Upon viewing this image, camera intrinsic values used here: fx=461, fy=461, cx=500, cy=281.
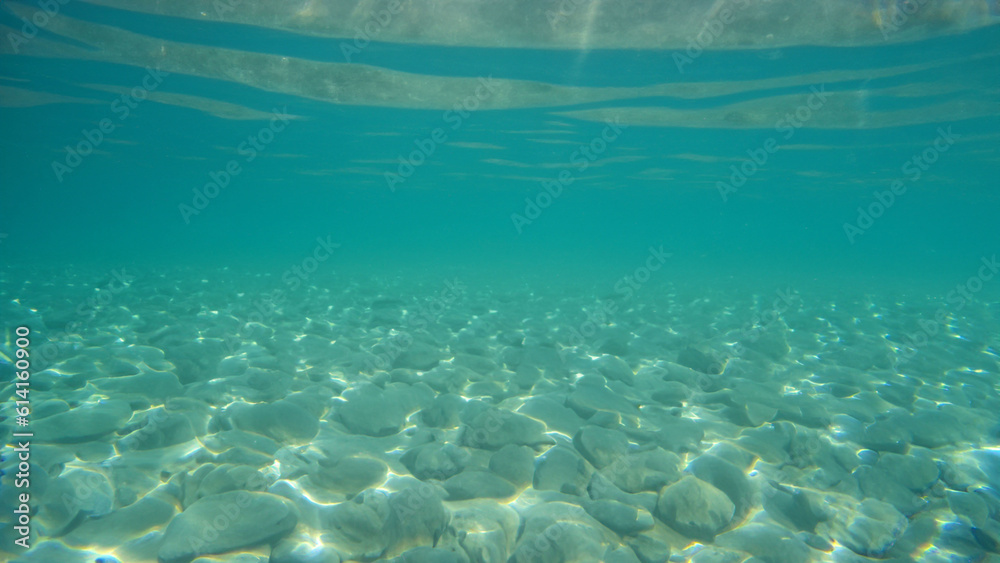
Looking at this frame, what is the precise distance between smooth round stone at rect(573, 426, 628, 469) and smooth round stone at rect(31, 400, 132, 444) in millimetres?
5048

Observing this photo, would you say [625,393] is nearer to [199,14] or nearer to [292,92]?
[199,14]

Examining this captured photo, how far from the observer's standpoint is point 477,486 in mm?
4258

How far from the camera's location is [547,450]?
5.12m

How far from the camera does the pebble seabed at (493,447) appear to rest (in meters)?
3.60

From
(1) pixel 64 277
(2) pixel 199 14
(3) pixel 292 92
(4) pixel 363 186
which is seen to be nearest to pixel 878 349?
(2) pixel 199 14

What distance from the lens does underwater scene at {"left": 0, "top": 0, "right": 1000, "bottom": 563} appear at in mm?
3793

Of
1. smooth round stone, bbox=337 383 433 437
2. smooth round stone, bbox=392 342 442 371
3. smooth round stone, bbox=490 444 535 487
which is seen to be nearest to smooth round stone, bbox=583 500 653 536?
smooth round stone, bbox=490 444 535 487

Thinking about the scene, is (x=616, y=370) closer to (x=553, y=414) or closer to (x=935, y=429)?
(x=553, y=414)

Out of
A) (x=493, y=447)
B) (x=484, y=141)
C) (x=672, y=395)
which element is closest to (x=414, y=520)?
(x=493, y=447)

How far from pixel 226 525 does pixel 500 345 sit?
6.31 m

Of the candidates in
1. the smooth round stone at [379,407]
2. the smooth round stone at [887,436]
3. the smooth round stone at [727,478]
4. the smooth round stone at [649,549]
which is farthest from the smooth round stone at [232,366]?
the smooth round stone at [887,436]

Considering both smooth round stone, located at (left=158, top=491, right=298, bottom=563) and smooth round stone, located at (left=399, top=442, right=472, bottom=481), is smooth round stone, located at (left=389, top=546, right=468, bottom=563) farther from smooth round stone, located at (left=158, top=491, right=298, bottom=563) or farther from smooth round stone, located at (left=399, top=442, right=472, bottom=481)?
smooth round stone, located at (left=399, top=442, right=472, bottom=481)

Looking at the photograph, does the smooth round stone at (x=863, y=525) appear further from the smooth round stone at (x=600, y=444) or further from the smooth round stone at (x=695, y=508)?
the smooth round stone at (x=600, y=444)

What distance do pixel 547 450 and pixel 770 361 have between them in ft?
19.5
